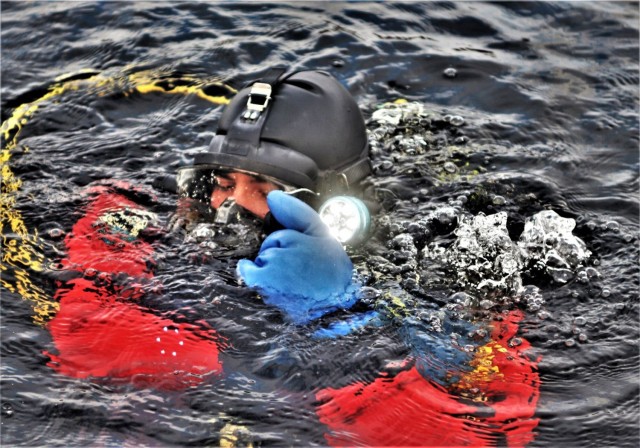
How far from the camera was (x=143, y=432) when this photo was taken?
3.67 m

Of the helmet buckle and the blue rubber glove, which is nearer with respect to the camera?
the blue rubber glove

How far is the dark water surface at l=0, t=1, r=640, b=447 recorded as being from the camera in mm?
3869

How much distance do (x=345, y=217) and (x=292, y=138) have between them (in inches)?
21.2

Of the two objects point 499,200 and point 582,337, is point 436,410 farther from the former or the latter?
point 499,200

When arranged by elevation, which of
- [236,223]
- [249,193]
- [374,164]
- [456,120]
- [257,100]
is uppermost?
[257,100]

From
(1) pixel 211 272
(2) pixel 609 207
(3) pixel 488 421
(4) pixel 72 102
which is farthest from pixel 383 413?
(4) pixel 72 102

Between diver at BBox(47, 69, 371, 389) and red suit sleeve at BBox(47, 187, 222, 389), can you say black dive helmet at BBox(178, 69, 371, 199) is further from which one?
red suit sleeve at BBox(47, 187, 222, 389)

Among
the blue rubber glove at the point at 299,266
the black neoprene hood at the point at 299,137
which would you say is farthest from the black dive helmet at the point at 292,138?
the blue rubber glove at the point at 299,266

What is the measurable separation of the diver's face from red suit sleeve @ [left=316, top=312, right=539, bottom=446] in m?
1.15

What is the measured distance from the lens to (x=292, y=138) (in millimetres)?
4570

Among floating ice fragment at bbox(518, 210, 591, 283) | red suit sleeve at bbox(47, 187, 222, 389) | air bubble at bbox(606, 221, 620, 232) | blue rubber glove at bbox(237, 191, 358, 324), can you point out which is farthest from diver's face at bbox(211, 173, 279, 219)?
air bubble at bbox(606, 221, 620, 232)

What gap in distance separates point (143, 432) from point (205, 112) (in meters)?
3.33

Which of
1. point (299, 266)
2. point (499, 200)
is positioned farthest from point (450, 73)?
point (299, 266)

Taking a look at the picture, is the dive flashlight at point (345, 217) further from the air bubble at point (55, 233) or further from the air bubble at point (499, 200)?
the air bubble at point (55, 233)
